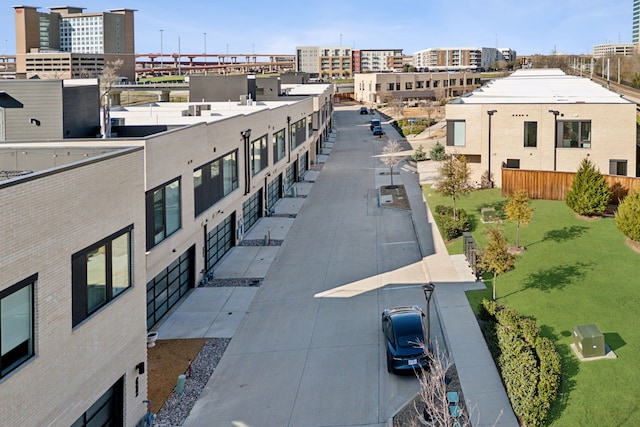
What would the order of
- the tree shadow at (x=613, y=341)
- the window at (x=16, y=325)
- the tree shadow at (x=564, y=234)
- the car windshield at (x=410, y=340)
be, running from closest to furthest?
1. the window at (x=16, y=325)
2. the car windshield at (x=410, y=340)
3. the tree shadow at (x=613, y=341)
4. the tree shadow at (x=564, y=234)

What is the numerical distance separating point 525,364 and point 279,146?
1147 inches

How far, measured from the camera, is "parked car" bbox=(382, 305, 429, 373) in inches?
639

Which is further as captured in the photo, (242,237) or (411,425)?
(242,237)

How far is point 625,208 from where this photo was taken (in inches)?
968

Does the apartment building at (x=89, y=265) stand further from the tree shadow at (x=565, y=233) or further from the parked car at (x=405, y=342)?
the tree shadow at (x=565, y=233)

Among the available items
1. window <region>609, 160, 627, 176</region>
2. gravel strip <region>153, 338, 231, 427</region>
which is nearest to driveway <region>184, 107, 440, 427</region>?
gravel strip <region>153, 338, 231, 427</region>

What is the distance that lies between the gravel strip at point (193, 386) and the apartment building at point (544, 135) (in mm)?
25517

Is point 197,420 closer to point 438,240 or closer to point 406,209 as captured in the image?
point 438,240

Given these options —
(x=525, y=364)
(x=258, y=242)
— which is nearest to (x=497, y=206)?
(x=258, y=242)

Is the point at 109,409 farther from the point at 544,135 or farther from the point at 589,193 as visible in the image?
the point at 544,135

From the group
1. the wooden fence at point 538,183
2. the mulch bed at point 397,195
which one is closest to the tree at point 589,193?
the wooden fence at point 538,183

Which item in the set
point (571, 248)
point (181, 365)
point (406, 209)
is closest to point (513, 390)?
point (181, 365)

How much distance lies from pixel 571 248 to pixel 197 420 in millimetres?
17782

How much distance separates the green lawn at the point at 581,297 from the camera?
14.3 meters
